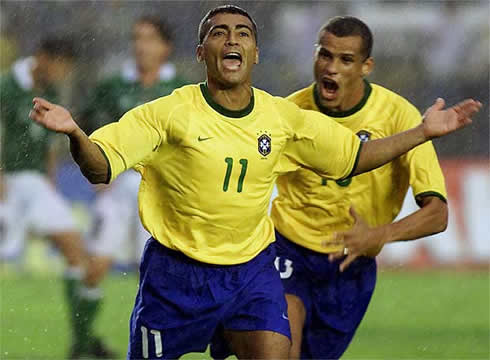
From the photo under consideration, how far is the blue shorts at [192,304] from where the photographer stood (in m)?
5.95

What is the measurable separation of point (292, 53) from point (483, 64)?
2344mm

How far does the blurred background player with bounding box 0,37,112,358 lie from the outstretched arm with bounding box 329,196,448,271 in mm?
3552

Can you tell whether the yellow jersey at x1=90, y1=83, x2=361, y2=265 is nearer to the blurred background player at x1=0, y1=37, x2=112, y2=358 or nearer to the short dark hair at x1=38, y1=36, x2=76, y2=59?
the blurred background player at x1=0, y1=37, x2=112, y2=358

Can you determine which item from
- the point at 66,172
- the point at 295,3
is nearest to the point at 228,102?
the point at 66,172

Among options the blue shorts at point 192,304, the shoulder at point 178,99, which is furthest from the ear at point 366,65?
the blue shorts at point 192,304

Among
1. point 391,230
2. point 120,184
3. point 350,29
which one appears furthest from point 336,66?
point 120,184

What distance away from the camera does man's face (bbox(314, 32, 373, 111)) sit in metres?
6.69

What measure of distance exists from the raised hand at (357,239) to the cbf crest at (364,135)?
0.54 meters

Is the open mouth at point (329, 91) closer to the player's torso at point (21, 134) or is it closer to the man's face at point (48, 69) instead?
the player's torso at point (21, 134)

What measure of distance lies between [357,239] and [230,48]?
1.19m

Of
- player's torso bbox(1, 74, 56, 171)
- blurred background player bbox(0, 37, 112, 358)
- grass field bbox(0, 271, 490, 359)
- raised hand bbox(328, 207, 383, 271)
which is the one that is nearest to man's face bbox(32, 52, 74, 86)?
blurred background player bbox(0, 37, 112, 358)

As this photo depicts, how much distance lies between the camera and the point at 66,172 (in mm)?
12398

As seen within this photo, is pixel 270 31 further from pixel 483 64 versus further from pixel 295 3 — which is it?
pixel 483 64

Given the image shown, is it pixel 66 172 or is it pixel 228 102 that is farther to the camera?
pixel 66 172
